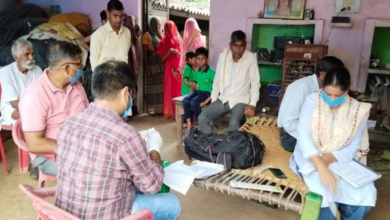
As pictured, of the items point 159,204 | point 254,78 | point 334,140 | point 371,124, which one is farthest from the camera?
point 254,78

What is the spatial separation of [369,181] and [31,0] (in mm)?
5622

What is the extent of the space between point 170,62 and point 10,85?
2318mm

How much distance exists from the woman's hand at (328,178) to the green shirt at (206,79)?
227 cm

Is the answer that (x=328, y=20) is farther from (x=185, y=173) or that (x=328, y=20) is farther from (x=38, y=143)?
(x=38, y=143)

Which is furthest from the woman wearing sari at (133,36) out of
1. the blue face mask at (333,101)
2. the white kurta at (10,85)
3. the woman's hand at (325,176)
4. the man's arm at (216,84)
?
the woman's hand at (325,176)

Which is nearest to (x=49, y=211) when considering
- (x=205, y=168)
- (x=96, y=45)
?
(x=205, y=168)

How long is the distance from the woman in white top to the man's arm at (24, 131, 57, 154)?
5.12ft

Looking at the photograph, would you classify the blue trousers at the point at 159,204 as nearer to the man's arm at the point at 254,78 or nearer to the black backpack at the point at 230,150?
the black backpack at the point at 230,150

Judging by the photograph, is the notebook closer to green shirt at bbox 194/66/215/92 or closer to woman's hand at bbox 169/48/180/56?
green shirt at bbox 194/66/215/92

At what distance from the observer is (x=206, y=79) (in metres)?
4.07

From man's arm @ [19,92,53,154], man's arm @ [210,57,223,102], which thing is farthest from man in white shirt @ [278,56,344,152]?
man's arm @ [19,92,53,154]

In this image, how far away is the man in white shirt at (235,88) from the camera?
3465 millimetres

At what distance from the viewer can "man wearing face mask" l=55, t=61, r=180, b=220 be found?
4.40 ft

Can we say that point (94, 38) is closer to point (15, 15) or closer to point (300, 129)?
point (15, 15)
